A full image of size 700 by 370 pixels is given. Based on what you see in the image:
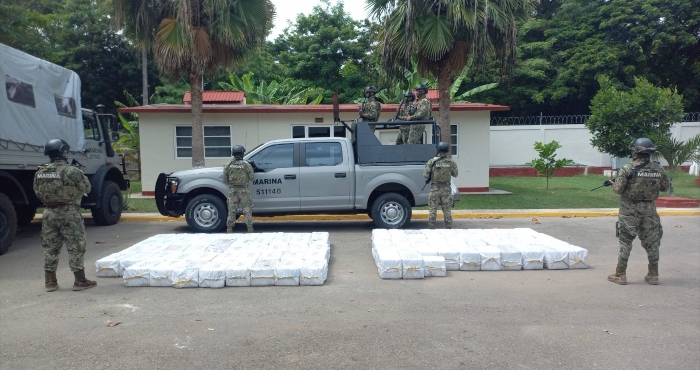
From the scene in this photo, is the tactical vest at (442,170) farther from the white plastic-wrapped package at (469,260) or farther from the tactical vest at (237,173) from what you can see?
the tactical vest at (237,173)

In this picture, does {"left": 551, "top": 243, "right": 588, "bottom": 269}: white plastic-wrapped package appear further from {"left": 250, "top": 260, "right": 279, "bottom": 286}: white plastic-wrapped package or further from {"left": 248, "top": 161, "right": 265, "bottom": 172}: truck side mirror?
{"left": 248, "top": 161, "right": 265, "bottom": 172}: truck side mirror

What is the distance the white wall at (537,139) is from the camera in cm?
2506

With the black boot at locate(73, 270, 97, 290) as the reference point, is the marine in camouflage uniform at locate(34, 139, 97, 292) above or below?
above

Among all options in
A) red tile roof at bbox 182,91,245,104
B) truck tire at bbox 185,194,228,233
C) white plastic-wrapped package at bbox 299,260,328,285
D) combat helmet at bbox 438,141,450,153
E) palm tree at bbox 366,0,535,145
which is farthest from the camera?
red tile roof at bbox 182,91,245,104

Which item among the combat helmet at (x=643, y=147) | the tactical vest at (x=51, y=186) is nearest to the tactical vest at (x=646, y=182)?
the combat helmet at (x=643, y=147)

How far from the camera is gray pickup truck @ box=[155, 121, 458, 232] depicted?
10.2 metres

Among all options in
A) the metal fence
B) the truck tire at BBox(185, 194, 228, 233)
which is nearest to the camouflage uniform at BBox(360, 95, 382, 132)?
the truck tire at BBox(185, 194, 228, 233)

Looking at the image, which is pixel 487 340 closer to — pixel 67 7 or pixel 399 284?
pixel 399 284

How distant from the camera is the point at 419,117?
1123 centimetres

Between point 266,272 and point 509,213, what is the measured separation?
833cm

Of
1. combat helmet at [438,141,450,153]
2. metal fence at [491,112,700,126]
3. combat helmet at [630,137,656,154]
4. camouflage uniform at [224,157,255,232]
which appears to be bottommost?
camouflage uniform at [224,157,255,232]

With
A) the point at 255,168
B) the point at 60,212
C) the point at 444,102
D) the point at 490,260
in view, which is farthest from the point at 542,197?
the point at 60,212

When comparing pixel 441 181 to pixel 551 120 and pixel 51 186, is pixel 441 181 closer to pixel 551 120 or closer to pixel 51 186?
pixel 51 186

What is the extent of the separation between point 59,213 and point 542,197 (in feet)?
43.1
